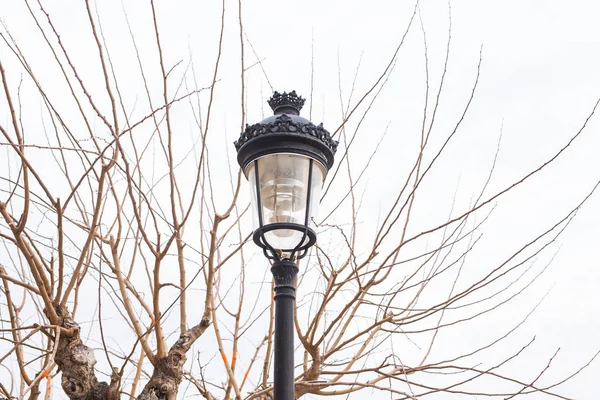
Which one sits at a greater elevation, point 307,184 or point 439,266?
point 439,266

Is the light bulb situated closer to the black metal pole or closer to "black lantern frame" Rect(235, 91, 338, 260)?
"black lantern frame" Rect(235, 91, 338, 260)

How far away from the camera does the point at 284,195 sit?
83.5 inches

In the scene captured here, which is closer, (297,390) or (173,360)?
(173,360)

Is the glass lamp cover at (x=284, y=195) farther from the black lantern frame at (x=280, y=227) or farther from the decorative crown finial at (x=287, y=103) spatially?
the decorative crown finial at (x=287, y=103)

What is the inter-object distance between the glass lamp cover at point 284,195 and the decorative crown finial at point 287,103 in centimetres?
28

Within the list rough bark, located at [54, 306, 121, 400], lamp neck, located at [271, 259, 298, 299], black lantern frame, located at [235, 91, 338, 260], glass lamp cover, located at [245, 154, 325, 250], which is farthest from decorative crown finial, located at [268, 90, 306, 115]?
rough bark, located at [54, 306, 121, 400]

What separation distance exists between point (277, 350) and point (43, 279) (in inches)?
41.7

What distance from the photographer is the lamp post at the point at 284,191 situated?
6.91 ft

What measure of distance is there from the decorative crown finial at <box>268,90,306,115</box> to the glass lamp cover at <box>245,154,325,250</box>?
276 millimetres

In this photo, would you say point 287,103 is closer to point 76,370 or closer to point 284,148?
point 284,148

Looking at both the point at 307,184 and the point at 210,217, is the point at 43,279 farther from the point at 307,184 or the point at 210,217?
the point at 210,217

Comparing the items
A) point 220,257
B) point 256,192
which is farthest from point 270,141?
point 220,257

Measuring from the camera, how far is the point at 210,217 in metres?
3.87

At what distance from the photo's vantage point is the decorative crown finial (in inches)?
91.7
